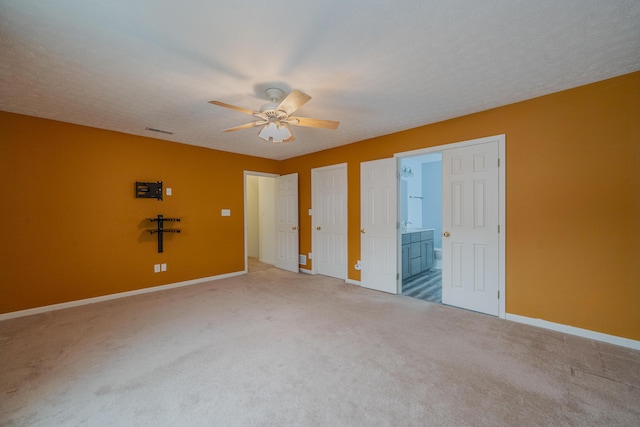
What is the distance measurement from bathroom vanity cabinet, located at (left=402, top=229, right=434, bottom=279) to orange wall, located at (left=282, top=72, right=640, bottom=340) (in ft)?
5.78

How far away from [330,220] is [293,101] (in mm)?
2944

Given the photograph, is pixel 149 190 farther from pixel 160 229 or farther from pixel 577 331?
pixel 577 331

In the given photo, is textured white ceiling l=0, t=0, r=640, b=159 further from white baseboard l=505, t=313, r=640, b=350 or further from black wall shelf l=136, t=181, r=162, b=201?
white baseboard l=505, t=313, r=640, b=350

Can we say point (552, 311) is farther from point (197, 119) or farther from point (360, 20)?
point (197, 119)

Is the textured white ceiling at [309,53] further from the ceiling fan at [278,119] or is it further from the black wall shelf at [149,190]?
the black wall shelf at [149,190]

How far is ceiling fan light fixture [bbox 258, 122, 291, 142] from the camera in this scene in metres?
2.62

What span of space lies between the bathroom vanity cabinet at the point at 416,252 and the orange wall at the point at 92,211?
11.4 ft

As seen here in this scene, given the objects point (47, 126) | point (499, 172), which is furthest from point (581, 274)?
point (47, 126)

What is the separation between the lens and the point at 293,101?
227 cm

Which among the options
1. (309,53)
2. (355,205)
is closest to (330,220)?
(355,205)

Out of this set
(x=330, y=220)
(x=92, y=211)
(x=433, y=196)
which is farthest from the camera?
(x=433, y=196)

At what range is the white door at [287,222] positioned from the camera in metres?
5.49

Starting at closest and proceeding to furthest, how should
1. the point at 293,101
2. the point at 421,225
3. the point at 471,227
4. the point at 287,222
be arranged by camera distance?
the point at 293,101, the point at 471,227, the point at 287,222, the point at 421,225

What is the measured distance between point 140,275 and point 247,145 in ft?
9.01
